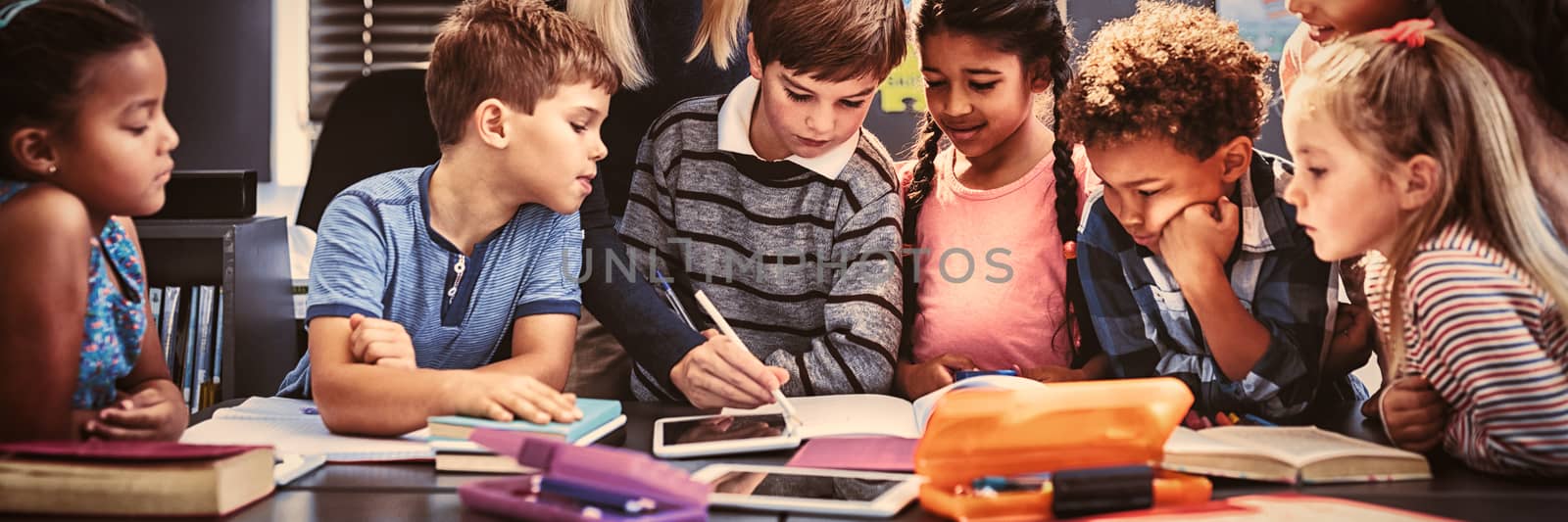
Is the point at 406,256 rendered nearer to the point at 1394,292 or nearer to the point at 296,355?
the point at 296,355

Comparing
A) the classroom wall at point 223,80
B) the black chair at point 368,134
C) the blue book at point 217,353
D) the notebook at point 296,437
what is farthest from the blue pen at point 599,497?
the classroom wall at point 223,80

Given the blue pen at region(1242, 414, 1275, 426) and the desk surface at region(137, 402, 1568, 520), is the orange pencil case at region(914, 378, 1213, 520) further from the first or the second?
the blue pen at region(1242, 414, 1275, 426)

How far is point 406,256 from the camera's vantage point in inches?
51.8

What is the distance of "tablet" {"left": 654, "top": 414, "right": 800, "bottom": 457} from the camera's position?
112cm

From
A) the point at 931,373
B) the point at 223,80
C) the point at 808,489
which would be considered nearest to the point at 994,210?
the point at 931,373

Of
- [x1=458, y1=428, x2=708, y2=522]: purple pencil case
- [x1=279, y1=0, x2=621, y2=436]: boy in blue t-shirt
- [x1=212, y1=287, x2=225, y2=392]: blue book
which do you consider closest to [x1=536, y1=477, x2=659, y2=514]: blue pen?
[x1=458, y1=428, x2=708, y2=522]: purple pencil case

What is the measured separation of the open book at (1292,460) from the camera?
1018 mm

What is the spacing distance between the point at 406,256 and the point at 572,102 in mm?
252

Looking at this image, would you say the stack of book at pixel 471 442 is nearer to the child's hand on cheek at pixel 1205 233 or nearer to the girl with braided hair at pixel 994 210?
the girl with braided hair at pixel 994 210

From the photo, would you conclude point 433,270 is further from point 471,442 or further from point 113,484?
point 113,484

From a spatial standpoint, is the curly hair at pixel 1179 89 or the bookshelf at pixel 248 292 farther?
the bookshelf at pixel 248 292

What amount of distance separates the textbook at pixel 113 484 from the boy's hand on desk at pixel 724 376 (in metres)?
0.56

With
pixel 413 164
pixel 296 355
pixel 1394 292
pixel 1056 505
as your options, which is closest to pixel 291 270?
pixel 296 355

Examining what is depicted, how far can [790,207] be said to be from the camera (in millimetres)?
1432
